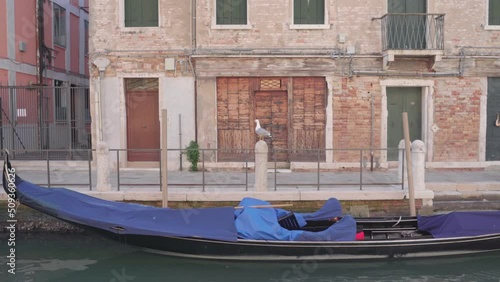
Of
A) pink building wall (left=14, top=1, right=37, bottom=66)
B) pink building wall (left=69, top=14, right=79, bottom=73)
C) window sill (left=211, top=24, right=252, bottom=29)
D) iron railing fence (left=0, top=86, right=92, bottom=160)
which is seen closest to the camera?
window sill (left=211, top=24, right=252, bottom=29)

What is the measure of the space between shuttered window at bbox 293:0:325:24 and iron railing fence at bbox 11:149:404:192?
3232mm

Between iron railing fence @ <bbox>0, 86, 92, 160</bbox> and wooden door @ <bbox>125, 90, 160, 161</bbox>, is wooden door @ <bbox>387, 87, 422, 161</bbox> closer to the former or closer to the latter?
wooden door @ <bbox>125, 90, 160, 161</bbox>

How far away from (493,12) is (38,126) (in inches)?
479

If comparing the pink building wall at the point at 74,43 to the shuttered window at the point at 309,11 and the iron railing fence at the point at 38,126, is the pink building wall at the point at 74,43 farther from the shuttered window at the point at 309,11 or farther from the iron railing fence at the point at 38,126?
the shuttered window at the point at 309,11

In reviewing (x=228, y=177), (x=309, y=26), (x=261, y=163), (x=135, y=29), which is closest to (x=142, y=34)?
(x=135, y=29)

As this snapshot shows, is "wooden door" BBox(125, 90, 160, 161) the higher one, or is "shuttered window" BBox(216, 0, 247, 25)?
"shuttered window" BBox(216, 0, 247, 25)

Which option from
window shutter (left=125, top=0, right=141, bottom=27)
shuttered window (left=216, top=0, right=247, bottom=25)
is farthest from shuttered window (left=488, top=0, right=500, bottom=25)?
window shutter (left=125, top=0, right=141, bottom=27)

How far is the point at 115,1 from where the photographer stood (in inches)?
505

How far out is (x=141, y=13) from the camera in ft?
42.6

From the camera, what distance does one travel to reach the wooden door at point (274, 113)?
13.0 metres

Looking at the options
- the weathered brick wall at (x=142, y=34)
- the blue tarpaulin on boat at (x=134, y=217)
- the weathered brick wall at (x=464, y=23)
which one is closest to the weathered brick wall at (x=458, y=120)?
the weathered brick wall at (x=464, y=23)

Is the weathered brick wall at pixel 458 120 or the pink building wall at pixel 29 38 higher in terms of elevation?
the pink building wall at pixel 29 38

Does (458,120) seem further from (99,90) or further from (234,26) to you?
(99,90)

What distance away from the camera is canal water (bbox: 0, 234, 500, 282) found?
759 cm
